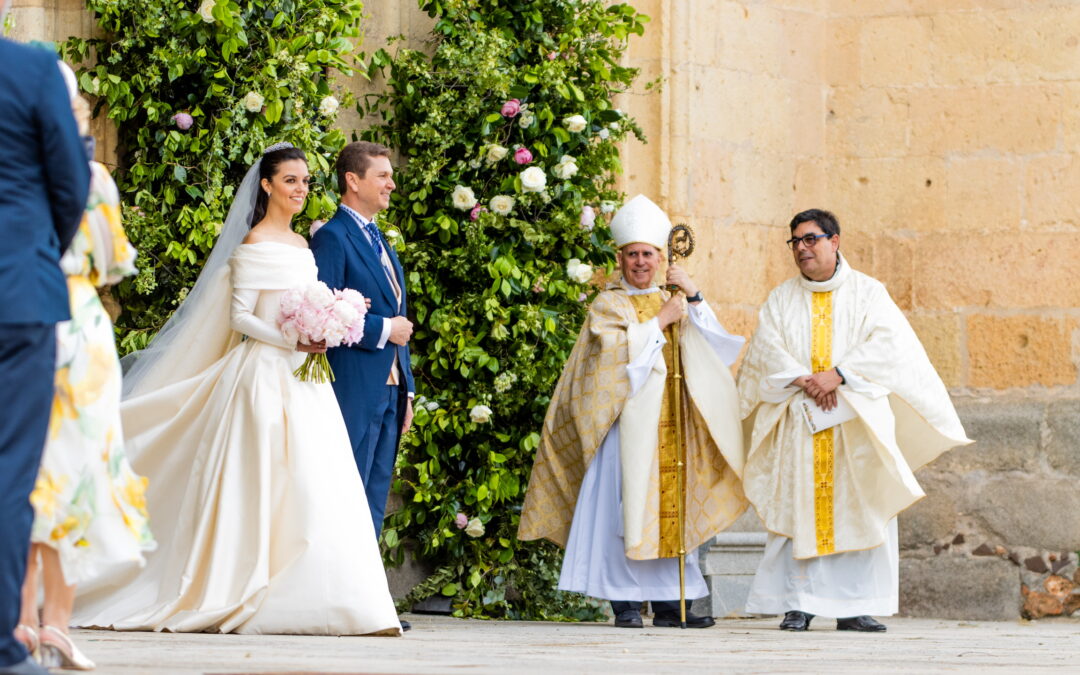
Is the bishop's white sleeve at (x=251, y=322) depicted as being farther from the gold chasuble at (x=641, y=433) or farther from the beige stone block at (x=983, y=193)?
the beige stone block at (x=983, y=193)

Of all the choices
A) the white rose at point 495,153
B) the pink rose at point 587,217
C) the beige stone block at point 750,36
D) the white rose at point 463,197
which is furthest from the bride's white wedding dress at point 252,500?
the beige stone block at point 750,36

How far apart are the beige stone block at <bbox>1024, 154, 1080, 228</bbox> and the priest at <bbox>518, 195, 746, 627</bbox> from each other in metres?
2.31

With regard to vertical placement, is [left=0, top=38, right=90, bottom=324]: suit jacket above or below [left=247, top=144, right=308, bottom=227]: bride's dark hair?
below

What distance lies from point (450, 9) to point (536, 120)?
2.25 feet

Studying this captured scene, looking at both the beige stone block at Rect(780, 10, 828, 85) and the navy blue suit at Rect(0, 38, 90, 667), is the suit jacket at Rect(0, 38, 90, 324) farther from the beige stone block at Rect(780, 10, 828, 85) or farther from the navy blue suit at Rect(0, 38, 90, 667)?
the beige stone block at Rect(780, 10, 828, 85)

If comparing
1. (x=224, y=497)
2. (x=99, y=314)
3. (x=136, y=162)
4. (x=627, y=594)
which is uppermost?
(x=136, y=162)

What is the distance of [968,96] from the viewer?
29.9 feet

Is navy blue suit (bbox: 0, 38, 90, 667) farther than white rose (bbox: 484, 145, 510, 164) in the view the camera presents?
No

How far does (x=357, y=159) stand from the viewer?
6.70m

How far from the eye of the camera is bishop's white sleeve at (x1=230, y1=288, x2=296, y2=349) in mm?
6086

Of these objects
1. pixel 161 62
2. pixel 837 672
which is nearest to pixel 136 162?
pixel 161 62

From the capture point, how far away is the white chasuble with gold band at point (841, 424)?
7.45 metres

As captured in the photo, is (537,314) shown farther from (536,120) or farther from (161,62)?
(161,62)

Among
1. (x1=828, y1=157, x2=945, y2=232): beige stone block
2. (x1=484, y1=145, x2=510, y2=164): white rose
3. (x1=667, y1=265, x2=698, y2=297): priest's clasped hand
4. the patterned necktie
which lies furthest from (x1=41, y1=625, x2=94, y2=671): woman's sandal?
(x1=828, y1=157, x2=945, y2=232): beige stone block
